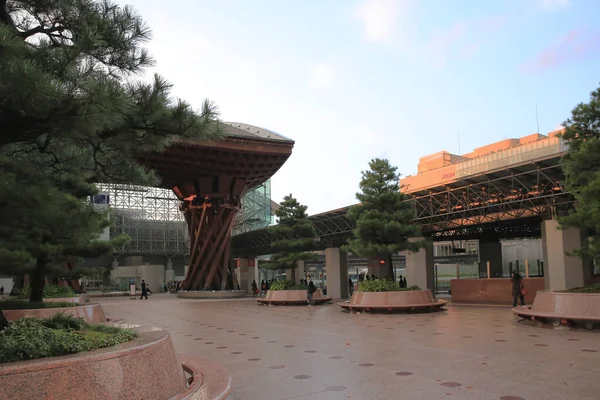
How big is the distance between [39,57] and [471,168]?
38.1 m

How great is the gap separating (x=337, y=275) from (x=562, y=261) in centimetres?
1371

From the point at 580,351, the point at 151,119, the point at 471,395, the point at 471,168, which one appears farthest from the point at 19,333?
the point at 471,168

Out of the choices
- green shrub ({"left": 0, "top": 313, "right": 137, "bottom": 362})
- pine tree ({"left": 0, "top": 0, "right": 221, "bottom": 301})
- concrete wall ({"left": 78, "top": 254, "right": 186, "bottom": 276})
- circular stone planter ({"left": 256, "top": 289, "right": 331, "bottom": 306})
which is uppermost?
pine tree ({"left": 0, "top": 0, "right": 221, "bottom": 301})

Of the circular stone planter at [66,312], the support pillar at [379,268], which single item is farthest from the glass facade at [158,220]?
the circular stone planter at [66,312]

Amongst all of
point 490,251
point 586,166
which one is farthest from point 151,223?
point 586,166

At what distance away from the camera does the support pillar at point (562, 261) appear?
18.1m

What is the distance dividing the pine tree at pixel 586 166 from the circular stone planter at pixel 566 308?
104 cm

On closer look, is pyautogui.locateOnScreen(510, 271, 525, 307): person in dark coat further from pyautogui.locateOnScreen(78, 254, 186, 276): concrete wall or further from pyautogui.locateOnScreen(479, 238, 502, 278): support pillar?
pyautogui.locateOnScreen(78, 254, 186, 276): concrete wall

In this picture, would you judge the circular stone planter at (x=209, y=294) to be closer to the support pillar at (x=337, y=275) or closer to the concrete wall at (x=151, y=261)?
the support pillar at (x=337, y=275)

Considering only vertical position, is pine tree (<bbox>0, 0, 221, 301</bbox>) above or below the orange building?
below

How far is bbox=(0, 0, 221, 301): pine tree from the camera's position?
3520 millimetres

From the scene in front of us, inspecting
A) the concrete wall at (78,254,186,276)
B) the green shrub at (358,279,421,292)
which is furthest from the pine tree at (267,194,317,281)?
the concrete wall at (78,254,186,276)

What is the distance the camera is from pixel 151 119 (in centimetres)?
425

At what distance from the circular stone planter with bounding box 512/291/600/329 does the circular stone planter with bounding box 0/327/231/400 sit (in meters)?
7.90
